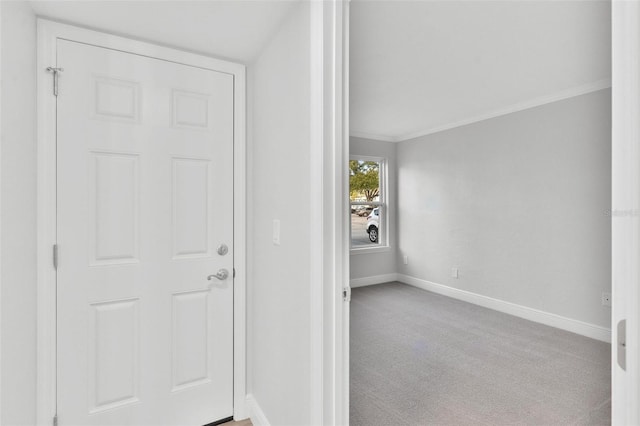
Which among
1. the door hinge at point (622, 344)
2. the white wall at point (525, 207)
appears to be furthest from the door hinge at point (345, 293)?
the white wall at point (525, 207)

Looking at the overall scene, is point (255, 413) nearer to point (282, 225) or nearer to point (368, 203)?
point (282, 225)

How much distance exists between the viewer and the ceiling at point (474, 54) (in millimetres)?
2029

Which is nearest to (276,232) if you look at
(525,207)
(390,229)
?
(525,207)

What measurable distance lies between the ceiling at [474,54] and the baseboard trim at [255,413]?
7.76ft

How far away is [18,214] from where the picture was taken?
4.27 feet

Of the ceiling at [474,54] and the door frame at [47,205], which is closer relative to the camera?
the door frame at [47,205]

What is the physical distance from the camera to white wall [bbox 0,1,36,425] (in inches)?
45.8

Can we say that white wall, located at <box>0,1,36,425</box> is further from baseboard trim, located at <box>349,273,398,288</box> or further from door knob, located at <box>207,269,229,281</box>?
baseboard trim, located at <box>349,273,398,288</box>

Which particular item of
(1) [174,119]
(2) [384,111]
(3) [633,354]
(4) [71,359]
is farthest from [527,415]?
(2) [384,111]

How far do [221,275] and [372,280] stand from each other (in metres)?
3.71

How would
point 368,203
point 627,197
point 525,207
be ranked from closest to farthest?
point 627,197 < point 525,207 < point 368,203

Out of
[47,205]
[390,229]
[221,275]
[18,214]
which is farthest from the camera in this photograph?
[390,229]

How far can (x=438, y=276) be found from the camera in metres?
4.80

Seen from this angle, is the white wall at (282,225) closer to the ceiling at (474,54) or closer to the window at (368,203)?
the ceiling at (474,54)
